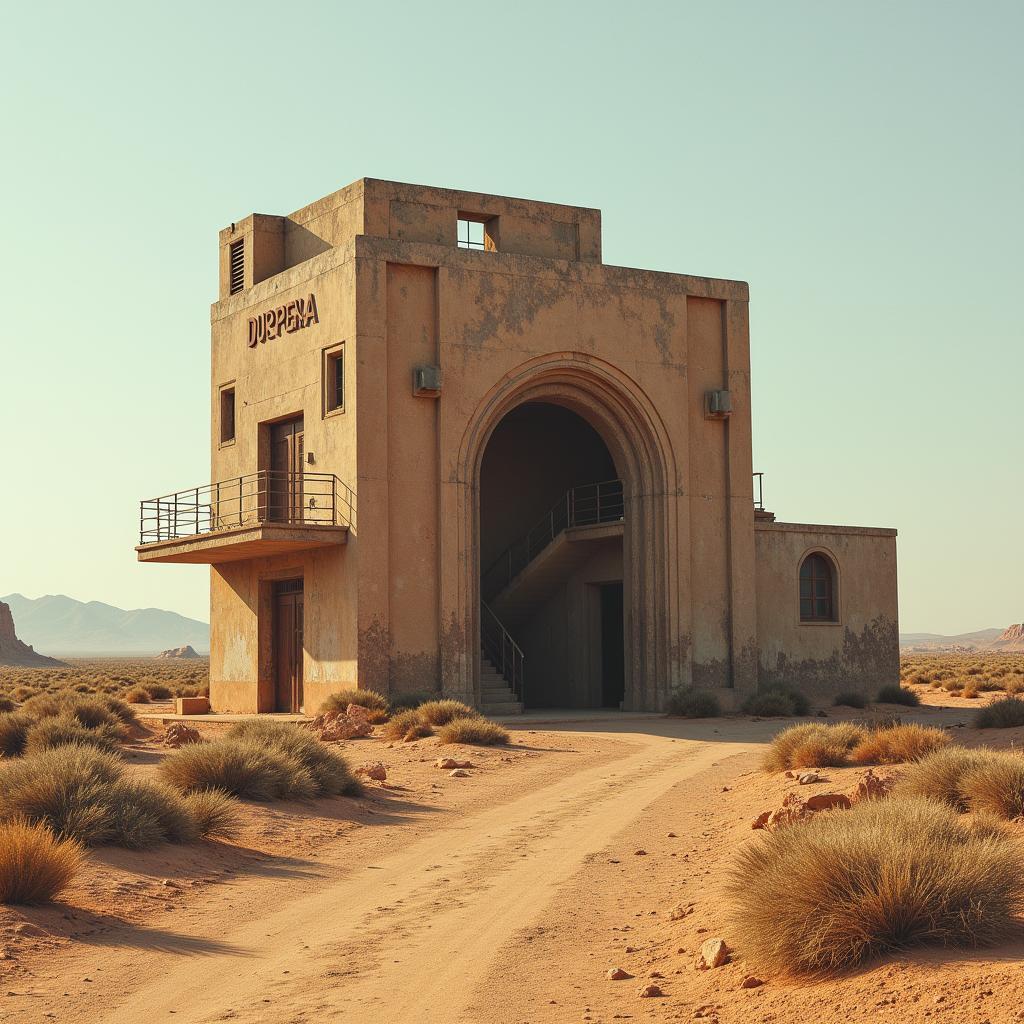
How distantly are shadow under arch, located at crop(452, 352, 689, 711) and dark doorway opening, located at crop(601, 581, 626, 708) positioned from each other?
8.75 feet

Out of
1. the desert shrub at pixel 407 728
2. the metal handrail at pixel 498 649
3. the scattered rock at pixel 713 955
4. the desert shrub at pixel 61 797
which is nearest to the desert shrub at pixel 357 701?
the desert shrub at pixel 407 728

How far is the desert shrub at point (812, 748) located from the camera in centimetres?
1594

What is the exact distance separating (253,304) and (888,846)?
25862 mm

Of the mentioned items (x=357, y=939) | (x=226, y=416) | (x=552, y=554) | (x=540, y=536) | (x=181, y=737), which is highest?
(x=226, y=416)

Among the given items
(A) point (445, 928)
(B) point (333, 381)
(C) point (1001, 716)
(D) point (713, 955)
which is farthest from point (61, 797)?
(B) point (333, 381)

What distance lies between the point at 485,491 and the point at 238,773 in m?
21.5

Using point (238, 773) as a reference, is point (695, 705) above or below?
below

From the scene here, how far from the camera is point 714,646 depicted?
30672mm

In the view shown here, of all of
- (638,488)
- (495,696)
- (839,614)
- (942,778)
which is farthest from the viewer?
(839,614)

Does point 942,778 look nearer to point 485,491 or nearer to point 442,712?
point 442,712

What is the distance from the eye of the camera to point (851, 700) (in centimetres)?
3045

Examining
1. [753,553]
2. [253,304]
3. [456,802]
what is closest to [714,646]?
[753,553]

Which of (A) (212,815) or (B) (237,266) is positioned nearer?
(A) (212,815)

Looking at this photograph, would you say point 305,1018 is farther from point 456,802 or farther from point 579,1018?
point 456,802
